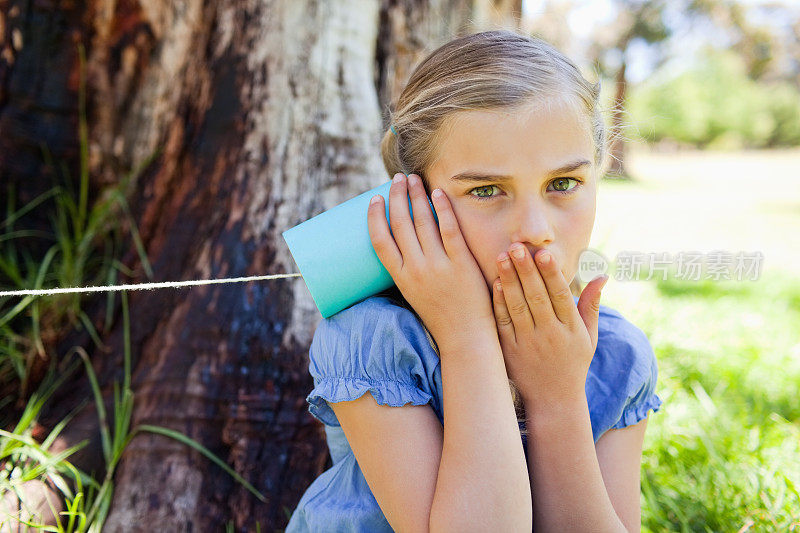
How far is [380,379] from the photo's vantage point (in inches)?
54.8

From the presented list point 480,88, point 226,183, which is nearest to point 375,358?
point 480,88

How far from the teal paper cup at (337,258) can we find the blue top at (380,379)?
0.04 meters

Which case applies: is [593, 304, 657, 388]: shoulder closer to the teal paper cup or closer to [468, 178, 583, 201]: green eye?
[468, 178, 583, 201]: green eye

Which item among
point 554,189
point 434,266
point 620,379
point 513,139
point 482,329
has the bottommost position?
point 620,379

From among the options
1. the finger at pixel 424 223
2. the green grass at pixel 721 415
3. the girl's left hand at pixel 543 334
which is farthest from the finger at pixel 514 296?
the green grass at pixel 721 415

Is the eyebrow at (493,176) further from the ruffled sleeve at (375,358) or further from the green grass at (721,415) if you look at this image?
the green grass at (721,415)

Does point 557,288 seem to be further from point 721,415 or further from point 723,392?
point 723,392

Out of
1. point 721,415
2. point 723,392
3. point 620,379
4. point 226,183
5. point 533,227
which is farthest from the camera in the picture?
point 723,392

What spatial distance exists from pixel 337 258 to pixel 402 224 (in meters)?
0.18

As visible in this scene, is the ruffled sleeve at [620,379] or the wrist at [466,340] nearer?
the wrist at [466,340]

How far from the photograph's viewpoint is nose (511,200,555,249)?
1379 millimetres

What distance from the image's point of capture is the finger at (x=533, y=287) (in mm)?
1371

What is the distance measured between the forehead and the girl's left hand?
0.22m

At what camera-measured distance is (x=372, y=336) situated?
1.42 metres
